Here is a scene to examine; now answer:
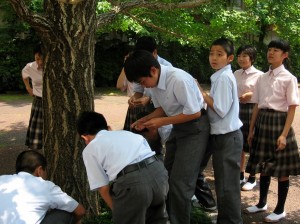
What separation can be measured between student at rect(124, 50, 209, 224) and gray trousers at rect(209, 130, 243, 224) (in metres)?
0.16

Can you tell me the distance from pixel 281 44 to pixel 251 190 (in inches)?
72.7

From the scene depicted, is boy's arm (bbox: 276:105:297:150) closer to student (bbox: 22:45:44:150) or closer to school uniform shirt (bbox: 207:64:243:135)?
school uniform shirt (bbox: 207:64:243:135)

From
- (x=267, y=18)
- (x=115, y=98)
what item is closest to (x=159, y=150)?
(x=267, y=18)

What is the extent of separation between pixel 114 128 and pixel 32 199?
573cm

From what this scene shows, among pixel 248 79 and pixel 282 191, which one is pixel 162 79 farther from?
pixel 248 79

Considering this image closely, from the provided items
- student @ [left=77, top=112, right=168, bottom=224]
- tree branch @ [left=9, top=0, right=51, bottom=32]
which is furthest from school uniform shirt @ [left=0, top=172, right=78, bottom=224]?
tree branch @ [left=9, top=0, right=51, bottom=32]

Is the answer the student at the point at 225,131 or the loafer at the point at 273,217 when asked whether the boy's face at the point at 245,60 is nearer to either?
the student at the point at 225,131

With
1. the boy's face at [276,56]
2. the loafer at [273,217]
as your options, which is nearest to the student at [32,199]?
the loafer at [273,217]

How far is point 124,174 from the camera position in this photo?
99.0 inches

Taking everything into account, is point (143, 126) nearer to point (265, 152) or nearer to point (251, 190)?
point (265, 152)

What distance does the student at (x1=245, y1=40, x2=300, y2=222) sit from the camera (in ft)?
12.5

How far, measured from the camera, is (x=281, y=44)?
3.86 metres

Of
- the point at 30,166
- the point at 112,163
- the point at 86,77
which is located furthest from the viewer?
the point at 86,77

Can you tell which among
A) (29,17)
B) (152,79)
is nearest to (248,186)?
(152,79)
